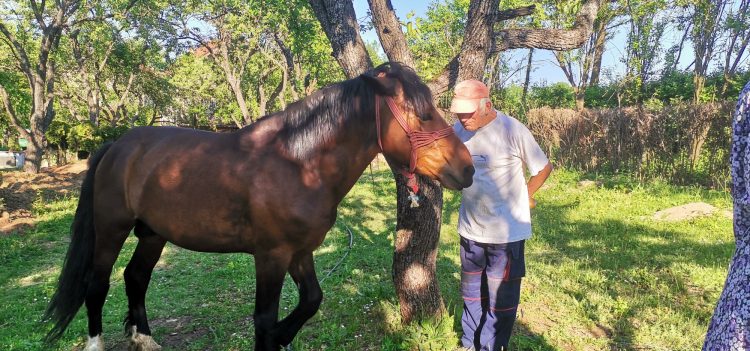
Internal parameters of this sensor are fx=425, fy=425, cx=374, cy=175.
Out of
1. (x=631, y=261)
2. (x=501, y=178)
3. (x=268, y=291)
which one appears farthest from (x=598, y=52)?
(x=268, y=291)

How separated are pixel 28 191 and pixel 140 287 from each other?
9290 mm

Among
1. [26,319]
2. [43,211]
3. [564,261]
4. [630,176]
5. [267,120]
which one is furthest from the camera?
[630,176]

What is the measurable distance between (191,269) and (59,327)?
7.13 ft

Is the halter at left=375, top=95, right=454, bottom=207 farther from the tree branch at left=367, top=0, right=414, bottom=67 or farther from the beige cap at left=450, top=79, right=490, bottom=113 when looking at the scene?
the tree branch at left=367, top=0, right=414, bottom=67

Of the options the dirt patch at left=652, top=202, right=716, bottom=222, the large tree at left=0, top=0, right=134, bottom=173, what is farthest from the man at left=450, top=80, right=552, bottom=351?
the large tree at left=0, top=0, right=134, bottom=173

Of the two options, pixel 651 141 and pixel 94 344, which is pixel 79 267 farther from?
pixel 651 141

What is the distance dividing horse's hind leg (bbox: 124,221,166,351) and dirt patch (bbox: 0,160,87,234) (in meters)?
5.80

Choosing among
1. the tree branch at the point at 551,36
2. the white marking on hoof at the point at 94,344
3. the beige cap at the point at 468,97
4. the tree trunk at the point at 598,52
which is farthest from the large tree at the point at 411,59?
the tree trunk at the point at 598,52

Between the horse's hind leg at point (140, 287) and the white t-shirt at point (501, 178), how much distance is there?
90.8 inches

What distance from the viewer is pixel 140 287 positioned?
3.17 metres

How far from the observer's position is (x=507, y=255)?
2721 mm

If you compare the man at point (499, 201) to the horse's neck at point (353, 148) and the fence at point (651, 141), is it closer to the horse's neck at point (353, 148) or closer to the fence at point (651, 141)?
the horse's neck at point (353, 148)

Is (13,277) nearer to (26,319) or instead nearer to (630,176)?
(26,319)

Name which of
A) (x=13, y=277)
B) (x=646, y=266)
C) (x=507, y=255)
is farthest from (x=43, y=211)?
(x=646, y=266)
